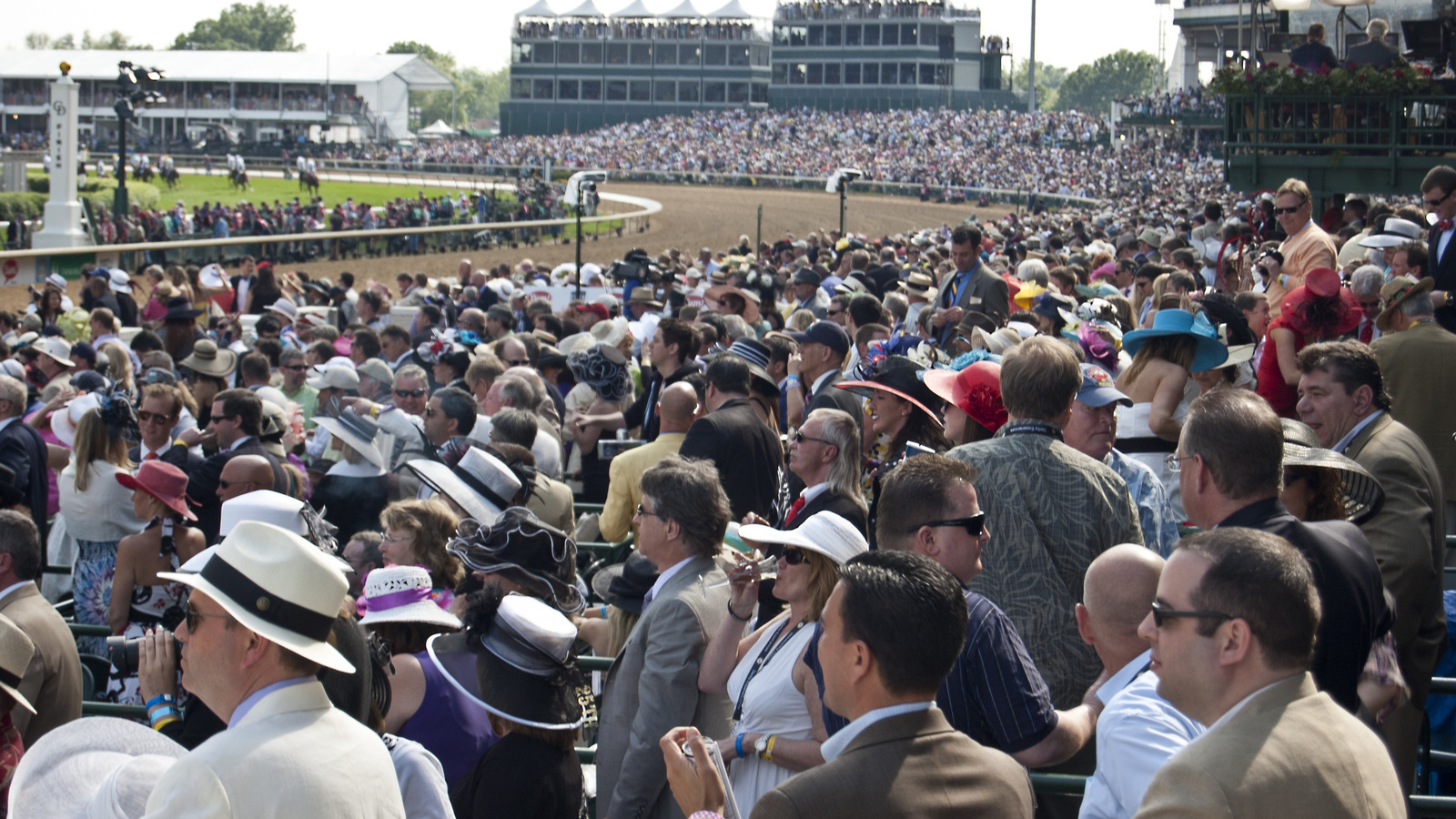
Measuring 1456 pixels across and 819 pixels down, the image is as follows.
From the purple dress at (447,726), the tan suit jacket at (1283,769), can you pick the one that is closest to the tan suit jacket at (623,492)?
the purple dress at (447,726)

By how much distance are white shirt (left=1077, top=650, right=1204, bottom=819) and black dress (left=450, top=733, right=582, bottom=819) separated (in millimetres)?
1332

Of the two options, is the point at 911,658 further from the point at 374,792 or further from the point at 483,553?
the point at 483,553

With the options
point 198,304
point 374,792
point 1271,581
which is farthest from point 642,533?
point 198,304

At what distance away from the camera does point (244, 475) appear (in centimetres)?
570

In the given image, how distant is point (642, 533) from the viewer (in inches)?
152

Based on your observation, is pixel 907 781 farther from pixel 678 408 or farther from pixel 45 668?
pixel 678 408

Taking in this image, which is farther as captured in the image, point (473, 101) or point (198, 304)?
point (473, 101)

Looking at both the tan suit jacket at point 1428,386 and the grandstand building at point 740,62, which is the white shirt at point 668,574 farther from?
the grandstand building at point 740,62

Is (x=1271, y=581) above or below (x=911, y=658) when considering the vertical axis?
above

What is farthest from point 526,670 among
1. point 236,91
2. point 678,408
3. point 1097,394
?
point 236,91

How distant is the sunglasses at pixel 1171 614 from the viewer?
2.23 metres

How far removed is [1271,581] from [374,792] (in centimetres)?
168

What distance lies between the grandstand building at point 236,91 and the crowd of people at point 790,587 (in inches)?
3498

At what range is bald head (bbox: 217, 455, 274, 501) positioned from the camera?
18.7 feet
